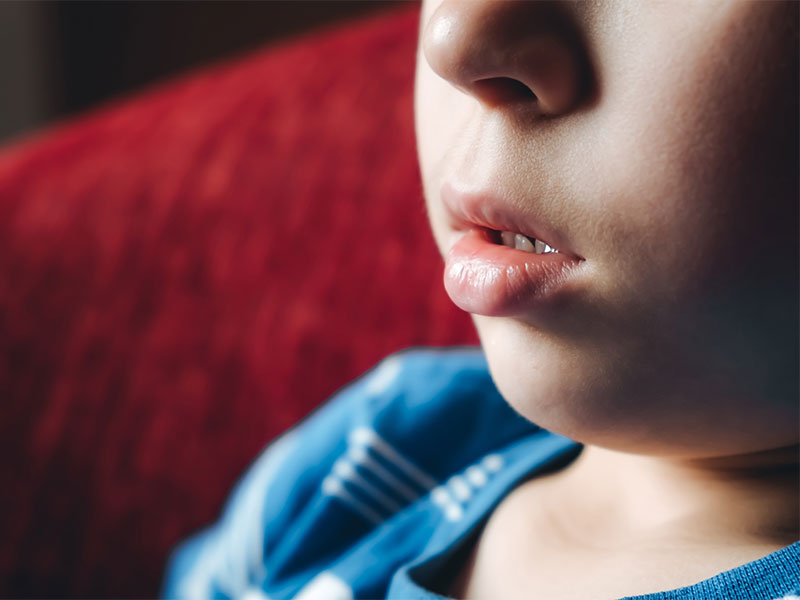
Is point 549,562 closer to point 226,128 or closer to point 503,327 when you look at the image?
point 503,327

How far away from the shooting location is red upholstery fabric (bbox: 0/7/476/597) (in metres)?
0.56

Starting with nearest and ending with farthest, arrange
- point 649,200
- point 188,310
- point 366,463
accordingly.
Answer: point 649,200, point 366,463, point 188,310

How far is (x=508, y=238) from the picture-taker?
0.25 m

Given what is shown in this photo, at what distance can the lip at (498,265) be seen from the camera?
228 mm

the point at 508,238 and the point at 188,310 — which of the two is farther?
the point at 188,310

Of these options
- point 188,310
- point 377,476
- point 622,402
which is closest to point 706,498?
point 622,402

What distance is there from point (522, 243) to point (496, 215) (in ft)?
0.06

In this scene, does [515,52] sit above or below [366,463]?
above

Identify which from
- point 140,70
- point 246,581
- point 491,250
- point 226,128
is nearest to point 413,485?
point 246,581

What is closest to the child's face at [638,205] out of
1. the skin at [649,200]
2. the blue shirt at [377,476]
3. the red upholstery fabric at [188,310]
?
A: the skin at [649,200]

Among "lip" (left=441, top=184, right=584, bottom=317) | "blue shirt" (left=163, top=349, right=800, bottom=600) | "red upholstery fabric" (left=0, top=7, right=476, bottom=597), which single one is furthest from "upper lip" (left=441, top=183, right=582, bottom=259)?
"red upholstery fabric" (left=0, top=7, right=476, bottom=597)

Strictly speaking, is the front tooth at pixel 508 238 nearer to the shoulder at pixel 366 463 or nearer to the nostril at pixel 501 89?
the nostril at pixel 501 89

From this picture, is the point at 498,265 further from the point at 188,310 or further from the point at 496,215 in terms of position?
the point at 188,310

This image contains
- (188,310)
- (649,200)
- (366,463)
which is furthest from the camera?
(188,310)
